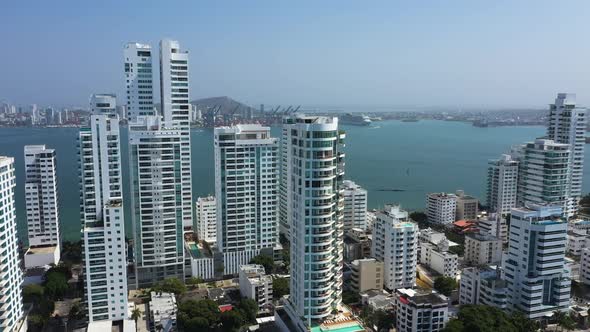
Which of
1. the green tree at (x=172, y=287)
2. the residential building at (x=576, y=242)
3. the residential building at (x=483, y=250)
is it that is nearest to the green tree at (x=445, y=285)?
the residential building at (x=483, y=250)

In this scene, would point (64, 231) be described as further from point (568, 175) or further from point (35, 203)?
point (568, 175)

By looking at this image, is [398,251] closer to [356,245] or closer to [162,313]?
[356,245]

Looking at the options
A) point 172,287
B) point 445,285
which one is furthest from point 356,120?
point 172,287

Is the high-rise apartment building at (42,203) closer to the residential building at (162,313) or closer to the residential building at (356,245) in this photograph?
the residential building at (162,313)

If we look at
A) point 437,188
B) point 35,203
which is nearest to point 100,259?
point 35,203

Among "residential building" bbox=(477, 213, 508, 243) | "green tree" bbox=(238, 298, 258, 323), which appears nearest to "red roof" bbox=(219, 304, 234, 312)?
"green tree" bbox=(238, 298, 258, 323)
